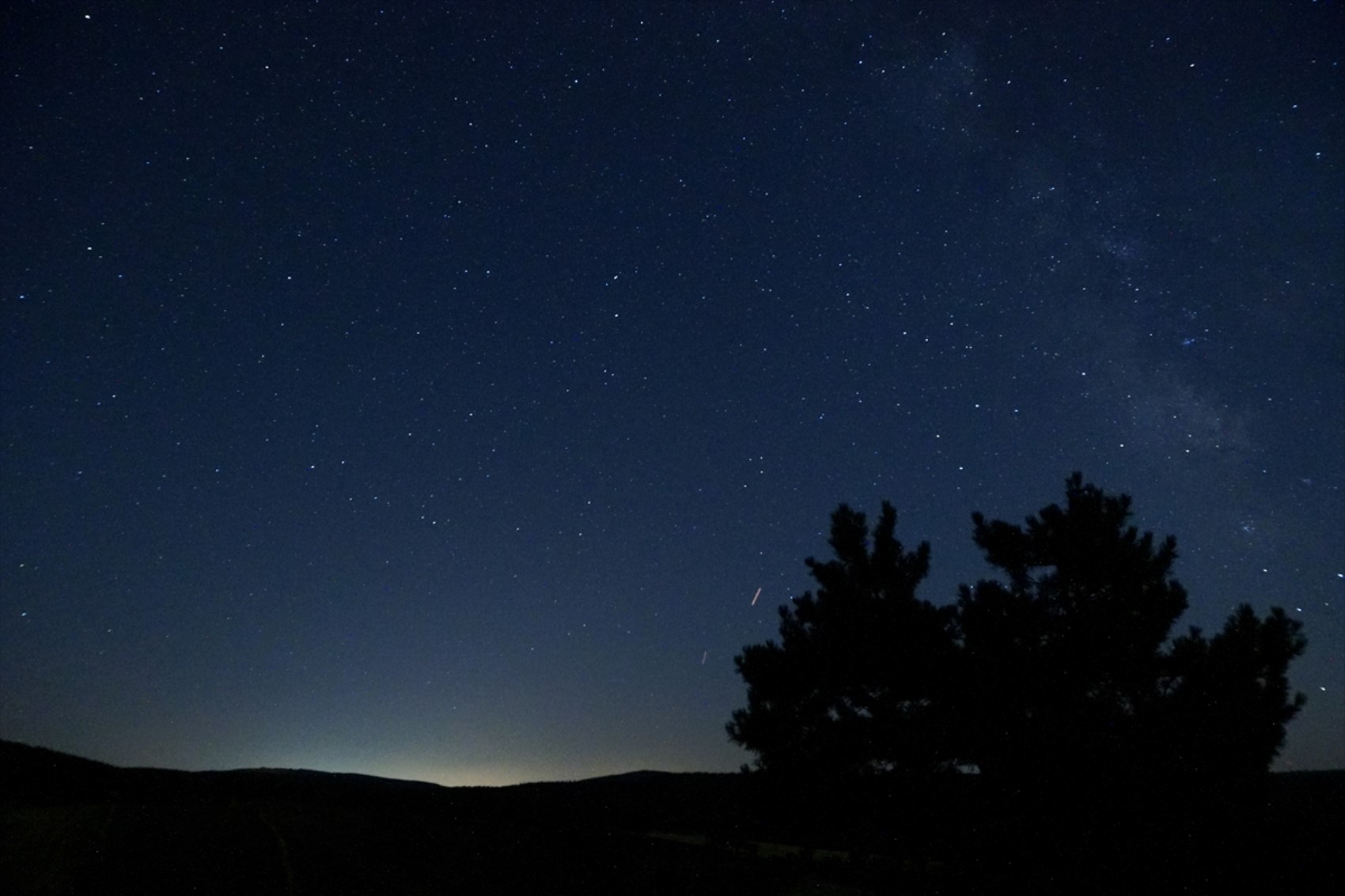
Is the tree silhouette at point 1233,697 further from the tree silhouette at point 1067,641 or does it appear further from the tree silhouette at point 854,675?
the tree silhouette at point 854,675

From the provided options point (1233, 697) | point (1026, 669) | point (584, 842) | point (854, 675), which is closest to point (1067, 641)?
point (1026, 669)

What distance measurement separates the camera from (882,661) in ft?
44.9

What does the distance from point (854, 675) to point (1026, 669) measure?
10.1 feet

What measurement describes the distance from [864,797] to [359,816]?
8924mm

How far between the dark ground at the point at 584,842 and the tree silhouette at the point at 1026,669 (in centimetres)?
70

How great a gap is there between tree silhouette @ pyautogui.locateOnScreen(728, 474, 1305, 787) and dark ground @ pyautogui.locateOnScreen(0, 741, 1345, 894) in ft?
2.30

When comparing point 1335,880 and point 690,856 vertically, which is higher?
point 690,856

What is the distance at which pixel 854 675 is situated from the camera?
13859 millimetres

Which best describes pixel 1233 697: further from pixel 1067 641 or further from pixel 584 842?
pixel 584 842

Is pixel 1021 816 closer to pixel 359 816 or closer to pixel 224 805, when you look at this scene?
pixel 359 816

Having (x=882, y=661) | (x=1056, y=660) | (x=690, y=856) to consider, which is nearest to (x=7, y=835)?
(x=690, y=856)

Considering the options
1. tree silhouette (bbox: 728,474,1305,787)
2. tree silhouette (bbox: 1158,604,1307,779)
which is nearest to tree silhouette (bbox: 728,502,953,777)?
tree silhouette (bbox: 728,474,1305,787)

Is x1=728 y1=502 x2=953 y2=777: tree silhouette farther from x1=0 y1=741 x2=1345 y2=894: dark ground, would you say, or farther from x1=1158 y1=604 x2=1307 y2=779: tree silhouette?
x1=1158 y1=604 x2=1307 y2=779: tree silhouette

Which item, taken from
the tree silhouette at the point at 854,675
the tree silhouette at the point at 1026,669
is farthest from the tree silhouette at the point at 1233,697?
the tree silhouette at the point at 854,675
